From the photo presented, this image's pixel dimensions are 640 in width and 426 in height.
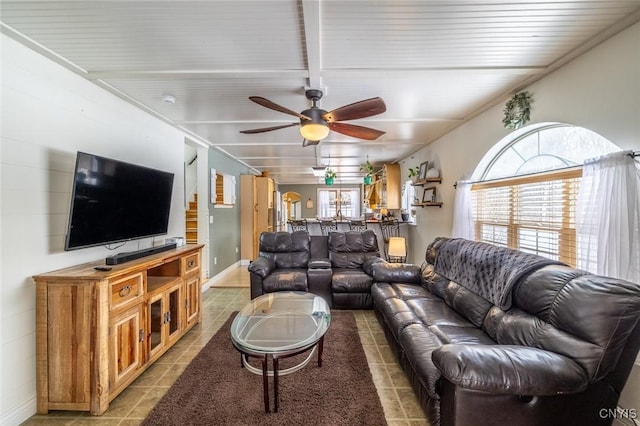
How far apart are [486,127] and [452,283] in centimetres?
192

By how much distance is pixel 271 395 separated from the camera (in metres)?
1.98

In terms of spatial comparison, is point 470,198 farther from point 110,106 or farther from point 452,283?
point 110,106

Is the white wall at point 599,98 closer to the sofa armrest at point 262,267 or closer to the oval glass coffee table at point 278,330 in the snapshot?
the oval glass coffee table at point 278,330

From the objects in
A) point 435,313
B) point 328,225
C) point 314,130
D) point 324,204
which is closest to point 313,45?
→ point 314,130

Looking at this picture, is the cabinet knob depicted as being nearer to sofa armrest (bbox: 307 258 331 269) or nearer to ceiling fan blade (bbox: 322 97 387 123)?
ceiling fan blade (bbox: 322 97 387 123)

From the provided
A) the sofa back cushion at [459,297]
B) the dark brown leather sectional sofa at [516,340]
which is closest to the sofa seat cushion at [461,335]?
the dark brown leather sectional sofa at [516,340]

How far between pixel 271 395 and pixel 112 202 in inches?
79.4

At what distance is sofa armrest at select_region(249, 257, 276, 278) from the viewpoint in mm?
3697

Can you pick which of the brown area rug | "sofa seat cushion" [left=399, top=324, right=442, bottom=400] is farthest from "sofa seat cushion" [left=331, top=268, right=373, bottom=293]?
"sofa seat cushion" [left=399, top=324, right=442, bottom=400]

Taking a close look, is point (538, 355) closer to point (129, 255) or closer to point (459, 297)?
point (459, 297)

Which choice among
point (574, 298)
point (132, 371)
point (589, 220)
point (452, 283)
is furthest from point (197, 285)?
point (589, 220)

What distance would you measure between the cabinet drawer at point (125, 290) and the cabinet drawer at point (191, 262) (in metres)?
0.72

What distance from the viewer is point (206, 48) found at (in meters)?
1.94

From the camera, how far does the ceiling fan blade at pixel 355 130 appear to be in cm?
260
